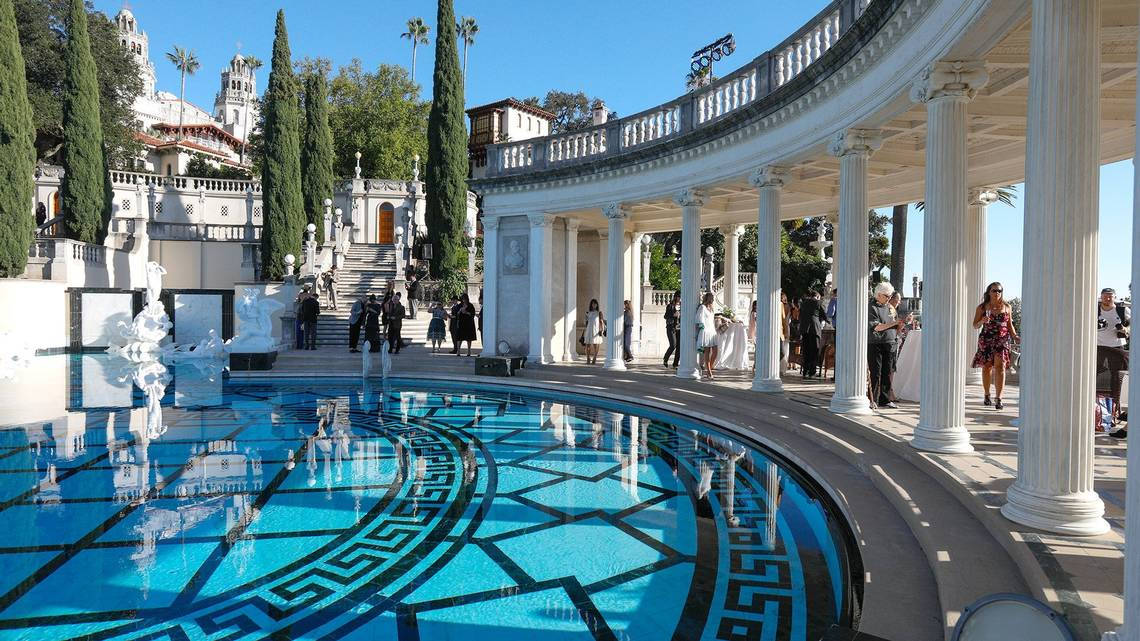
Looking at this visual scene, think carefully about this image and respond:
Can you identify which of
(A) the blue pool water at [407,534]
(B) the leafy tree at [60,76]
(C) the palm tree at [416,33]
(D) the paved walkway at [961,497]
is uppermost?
(C) the palm tree at [416,33]

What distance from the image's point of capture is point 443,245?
35812mm

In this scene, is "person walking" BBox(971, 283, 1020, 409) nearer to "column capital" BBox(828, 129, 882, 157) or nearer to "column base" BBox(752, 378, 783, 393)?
"column capital" BBox(828, 129, 882, 157)

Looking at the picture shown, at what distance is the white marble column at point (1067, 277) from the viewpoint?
455 centimetres

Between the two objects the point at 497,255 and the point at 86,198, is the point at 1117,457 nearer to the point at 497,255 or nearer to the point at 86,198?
the point at 497,255

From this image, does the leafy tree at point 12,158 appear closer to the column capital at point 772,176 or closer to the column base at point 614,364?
the column base at point 614,364

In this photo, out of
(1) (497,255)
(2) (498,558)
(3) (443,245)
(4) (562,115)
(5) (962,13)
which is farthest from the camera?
(4) (562,115)

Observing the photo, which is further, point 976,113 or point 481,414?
point 481,414

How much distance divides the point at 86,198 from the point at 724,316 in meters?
30.4

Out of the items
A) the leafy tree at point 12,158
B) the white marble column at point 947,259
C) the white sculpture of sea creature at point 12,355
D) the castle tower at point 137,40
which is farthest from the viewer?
the castle tower at point 137,40

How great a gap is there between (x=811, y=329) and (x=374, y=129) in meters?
47.5

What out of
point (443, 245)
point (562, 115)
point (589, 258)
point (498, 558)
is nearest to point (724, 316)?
point (589, 258)

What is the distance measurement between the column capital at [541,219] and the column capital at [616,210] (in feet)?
6.74

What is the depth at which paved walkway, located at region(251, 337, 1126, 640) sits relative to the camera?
12.4ft

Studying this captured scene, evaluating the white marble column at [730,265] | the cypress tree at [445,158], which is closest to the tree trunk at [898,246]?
the white marble column at [730,265]
